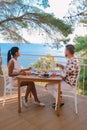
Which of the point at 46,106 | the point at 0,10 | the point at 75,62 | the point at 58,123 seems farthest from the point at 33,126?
the point at 0,10

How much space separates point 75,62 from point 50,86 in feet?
2.12

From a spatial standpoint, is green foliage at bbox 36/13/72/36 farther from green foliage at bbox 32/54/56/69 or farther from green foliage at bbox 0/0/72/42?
green foliage at bbox 32/54/56/69

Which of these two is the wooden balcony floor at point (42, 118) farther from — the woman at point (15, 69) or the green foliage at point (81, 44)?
the green foliage at point (81, 44)

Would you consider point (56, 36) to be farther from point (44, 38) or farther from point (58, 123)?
point (58, 123)

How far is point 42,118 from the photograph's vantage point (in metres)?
3.23

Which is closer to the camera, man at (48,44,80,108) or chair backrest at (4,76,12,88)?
man at (48,44,80,108)

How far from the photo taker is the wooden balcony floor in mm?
2902

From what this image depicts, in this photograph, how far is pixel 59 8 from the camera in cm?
750

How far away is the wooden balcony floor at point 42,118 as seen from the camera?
290 centimetres

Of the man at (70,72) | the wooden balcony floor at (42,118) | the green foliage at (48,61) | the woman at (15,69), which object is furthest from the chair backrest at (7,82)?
the man at (70,72)

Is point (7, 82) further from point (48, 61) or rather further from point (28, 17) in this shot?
point (28, 17)

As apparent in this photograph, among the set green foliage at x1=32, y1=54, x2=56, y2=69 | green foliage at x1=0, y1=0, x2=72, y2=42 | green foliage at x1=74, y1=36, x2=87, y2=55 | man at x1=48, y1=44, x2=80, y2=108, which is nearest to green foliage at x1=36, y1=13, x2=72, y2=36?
green foliage at x1=0, y1=0, x2=72, y2=42

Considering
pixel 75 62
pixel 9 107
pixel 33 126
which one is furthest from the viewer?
pixel 9 107

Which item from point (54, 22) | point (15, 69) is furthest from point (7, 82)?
point (54, 22)
